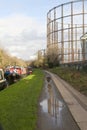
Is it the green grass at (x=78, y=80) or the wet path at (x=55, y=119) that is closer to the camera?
the wet path at (x=55, y=119)

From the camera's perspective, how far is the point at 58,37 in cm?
10288

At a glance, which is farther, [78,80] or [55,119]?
[78,80]

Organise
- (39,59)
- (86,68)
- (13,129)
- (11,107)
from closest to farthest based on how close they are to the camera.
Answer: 1. (13,129)
2. (11,107)
3. (86,68)
4. (39,59)

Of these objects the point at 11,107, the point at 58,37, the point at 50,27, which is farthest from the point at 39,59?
the point at 11,107

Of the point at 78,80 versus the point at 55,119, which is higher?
the point at 55,119

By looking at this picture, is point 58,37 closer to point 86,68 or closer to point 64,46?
point 64,46

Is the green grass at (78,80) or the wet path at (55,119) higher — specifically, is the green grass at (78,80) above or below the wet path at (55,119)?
below

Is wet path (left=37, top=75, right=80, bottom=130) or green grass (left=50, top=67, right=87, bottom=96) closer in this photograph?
wet path (left=37, top=75, right=80, bottom=130)

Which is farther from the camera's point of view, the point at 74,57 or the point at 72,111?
the point at 74,57

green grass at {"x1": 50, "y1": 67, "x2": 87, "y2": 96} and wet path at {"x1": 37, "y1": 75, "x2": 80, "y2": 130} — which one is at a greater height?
wet path at {"x1": 37, "y1": 75, "x2": 80, "y2": 130}

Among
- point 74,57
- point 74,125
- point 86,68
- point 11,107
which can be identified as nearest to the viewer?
point 74,125

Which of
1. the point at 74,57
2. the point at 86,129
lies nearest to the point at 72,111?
the point at 86,129

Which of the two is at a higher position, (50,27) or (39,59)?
(50,27)

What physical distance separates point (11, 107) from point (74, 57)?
8021 centimetres
